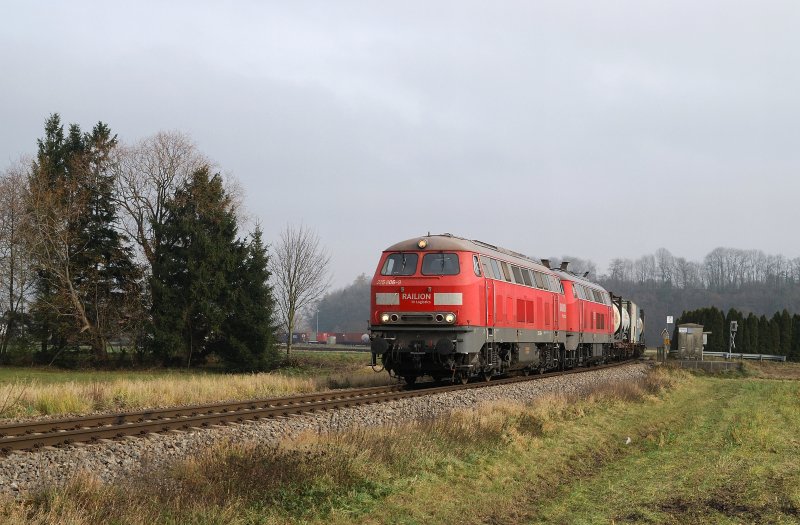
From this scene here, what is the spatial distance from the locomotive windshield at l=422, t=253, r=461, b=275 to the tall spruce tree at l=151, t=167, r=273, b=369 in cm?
2425

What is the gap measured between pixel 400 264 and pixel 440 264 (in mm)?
1139

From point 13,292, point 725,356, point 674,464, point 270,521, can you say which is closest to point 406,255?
point 674,464

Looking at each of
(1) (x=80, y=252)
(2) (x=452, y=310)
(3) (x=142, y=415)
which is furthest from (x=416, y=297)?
(1) (x=80, y=252)

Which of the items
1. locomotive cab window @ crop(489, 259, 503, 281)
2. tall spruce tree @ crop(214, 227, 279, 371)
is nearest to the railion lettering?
locomotive cab window @ crop(489, 259, 503, 281)

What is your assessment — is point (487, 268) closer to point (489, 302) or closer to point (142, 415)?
point (489, 302)

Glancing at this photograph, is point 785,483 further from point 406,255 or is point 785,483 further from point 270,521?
point 406,255

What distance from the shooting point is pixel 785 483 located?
10656mm

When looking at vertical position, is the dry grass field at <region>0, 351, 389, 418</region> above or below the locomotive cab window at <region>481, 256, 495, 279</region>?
below

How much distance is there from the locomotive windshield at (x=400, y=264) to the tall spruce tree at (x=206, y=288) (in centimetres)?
2348

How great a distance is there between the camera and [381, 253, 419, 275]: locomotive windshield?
20250 mm

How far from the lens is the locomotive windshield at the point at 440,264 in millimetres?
19891

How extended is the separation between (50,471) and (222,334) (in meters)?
35.2

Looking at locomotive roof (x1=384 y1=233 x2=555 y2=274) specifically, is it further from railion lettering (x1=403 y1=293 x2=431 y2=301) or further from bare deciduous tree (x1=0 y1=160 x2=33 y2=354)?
bare deciduous tree (x1=0 y1=160 x2=33 y2=354)

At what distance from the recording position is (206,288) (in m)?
43.0
